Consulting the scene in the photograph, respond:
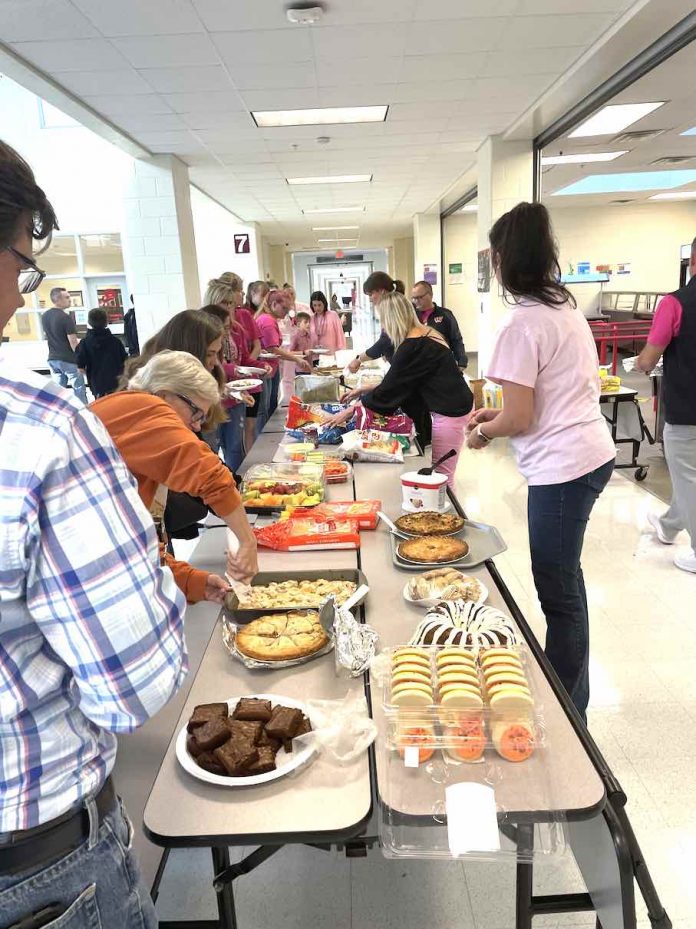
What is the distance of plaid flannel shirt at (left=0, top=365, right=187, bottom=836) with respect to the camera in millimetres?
592

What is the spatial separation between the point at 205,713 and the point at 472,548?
1.00m

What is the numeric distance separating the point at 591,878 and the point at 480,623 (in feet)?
1.78

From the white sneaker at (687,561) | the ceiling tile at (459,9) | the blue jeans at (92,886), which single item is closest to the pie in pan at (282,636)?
the blue jeans at (92,886)

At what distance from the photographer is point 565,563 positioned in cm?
193

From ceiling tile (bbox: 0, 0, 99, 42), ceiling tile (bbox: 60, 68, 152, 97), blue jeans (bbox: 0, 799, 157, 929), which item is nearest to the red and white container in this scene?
blue jeans (bbox: 0, 799, 157, 929)

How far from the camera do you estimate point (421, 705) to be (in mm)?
1155

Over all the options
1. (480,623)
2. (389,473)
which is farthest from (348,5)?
(480,623)

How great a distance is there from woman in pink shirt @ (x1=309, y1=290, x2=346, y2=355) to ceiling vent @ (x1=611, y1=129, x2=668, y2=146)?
3741 millimetres

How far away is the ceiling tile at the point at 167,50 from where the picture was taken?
3.73 meters

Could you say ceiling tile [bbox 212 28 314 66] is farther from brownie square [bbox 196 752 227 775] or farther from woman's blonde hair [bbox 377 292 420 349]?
brownie square [bbox 196 752 227 775]

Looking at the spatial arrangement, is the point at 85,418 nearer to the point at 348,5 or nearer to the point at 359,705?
the point at 359,705

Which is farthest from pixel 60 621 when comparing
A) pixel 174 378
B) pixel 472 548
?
pixel 472 548

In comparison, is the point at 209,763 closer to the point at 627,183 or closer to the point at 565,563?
the point at 565,563

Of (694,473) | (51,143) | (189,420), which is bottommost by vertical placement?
(694,473)
